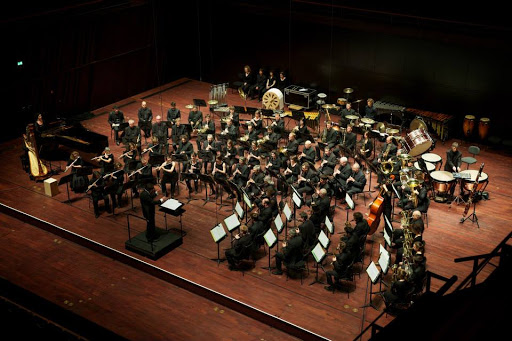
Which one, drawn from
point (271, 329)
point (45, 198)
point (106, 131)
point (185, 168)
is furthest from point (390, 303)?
point (106, 131)

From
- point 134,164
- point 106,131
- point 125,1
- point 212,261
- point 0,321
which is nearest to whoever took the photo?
point 0,321

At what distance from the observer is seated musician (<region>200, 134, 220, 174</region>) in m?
15.1

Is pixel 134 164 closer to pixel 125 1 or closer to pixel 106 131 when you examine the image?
pixel 106 131

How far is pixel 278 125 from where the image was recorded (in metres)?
16.5

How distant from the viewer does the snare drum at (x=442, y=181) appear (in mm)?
13984

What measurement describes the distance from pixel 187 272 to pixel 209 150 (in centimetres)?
387

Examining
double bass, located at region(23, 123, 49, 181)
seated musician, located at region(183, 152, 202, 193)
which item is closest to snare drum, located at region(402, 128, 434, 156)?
seated musician, located at region(183, 152, 202, 193)

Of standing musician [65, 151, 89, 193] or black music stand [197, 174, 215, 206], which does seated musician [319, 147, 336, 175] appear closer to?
black music stand [197, 174, 215, 206]

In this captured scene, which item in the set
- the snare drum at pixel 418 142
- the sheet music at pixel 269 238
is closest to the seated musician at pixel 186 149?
the sheet music at pixel 269 238

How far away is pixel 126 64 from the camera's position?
20.6m

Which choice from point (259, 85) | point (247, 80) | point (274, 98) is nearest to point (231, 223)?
point (274, 98)

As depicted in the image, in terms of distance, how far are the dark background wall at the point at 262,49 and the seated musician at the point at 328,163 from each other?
15.3ft

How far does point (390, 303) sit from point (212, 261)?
11.2 ft

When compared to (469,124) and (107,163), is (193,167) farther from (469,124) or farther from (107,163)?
(469,124)
